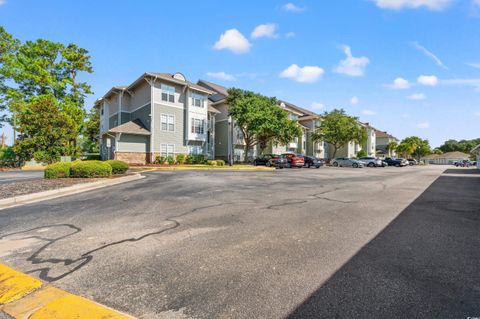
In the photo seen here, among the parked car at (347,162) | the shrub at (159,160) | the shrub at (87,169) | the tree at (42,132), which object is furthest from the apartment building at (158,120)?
the parked car at (347,162)

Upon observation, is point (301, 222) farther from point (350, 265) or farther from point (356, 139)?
point (356, 139)

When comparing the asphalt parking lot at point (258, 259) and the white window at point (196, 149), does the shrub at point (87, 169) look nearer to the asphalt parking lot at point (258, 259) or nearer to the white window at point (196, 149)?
the asphalt parking lot at point (258, 259)

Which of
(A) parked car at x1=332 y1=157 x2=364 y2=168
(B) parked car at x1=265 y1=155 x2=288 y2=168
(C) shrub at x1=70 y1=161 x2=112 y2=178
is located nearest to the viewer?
(C) shrub at x1=70 y1=161 x2=112 y2=178

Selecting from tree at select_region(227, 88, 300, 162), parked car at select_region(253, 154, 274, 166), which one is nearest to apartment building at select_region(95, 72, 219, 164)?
tree at select_region(227, 88, 300, 162)

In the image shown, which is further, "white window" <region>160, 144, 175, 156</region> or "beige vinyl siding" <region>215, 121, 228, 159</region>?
"beige vinyl siding" <region>215, 121, 228, 159</region>

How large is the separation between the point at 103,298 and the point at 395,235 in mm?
4589

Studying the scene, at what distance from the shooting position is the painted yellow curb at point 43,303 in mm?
2193

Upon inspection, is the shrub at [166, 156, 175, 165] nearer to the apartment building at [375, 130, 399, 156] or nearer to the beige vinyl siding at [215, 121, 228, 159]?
the beige vinyl siding at [215, 121, 228, 159]

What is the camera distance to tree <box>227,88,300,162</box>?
99.6 ft

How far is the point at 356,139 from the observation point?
155 ft

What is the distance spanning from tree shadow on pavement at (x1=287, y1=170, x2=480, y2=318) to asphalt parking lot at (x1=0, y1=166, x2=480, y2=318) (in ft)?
0.05

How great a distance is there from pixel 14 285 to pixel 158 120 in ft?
89.1

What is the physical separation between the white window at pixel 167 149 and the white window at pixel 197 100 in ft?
20.8

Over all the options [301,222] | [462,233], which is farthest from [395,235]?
[301,222]
